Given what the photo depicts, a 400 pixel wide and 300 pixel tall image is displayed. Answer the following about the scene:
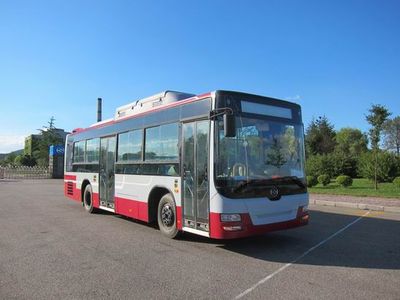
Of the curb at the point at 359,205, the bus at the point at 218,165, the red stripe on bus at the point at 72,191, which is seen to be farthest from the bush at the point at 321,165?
the bus at the point at 218,165

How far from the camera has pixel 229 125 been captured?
6.82 m

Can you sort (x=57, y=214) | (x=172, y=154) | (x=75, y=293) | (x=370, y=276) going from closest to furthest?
(x=75, y=293) → (x=370, y=276) → (x=172, y=154) → (x=57, y=214)

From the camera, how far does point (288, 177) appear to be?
7.80 metres

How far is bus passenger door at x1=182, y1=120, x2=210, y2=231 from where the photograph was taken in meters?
7.34

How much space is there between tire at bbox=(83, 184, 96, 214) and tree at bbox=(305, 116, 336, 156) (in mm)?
34312

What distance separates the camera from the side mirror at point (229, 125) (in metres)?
6.79

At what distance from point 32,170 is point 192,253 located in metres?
43.6

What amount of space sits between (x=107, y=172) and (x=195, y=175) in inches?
190

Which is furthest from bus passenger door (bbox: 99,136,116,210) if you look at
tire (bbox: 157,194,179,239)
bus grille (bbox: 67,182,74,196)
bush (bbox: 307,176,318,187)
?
bush (bbox: 307,176,318,187)

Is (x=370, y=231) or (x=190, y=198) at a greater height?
(x=190, y=198)

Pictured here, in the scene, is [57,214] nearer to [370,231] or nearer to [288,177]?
[288,177]

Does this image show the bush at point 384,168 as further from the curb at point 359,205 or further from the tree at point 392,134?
the tree at point 392,134

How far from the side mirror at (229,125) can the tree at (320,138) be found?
3870cm

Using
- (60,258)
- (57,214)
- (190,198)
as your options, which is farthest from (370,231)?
(57,214)
